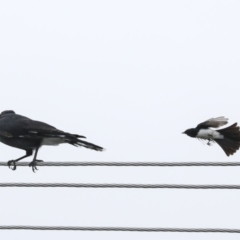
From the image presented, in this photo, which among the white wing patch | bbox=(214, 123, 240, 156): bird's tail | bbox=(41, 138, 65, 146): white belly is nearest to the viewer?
the white wing patch

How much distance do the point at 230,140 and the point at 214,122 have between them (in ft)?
1.30

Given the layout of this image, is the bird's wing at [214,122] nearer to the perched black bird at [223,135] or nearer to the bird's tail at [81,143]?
the perched black bird at [223,135]

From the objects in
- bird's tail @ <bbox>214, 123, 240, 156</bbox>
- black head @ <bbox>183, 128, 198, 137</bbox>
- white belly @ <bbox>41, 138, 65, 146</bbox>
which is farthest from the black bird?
bird's tail @ <bbox>214, 123, 240, 156</bbox>

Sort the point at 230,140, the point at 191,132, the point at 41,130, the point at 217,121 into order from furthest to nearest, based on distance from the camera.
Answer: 1. the point at 191,132
2. the point at 230,140
3. the point at 41,130
4. the point at 217,121

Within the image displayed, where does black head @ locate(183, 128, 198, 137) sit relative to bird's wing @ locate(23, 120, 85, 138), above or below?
above

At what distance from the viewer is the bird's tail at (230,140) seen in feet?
32.8

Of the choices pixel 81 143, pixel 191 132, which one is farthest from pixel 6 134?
pixel 191 132

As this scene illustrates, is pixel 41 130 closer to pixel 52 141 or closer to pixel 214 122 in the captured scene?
pixel 52 141

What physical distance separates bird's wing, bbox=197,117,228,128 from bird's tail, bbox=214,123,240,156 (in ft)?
0.60

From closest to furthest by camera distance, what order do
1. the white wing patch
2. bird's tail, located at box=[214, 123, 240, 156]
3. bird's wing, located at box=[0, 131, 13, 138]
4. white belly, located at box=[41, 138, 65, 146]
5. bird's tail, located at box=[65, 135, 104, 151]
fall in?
bird's tail, located at box=[65, 135, 104, 151] < the white wing patch < white belly, located at box=[41, 138, 65, 146] < bird's tail, located at box=[214, 123, 240, 156] < bird's wing, located at box=[0, 131, 13, 138]

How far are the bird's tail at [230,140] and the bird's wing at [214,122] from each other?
184 millimetres

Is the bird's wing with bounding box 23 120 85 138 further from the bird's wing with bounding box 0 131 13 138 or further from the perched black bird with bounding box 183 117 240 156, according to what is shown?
the perched black bird with bounding box 183 117 240 156

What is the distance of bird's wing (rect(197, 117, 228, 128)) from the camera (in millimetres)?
9645

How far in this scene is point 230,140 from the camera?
10102 millimetres
